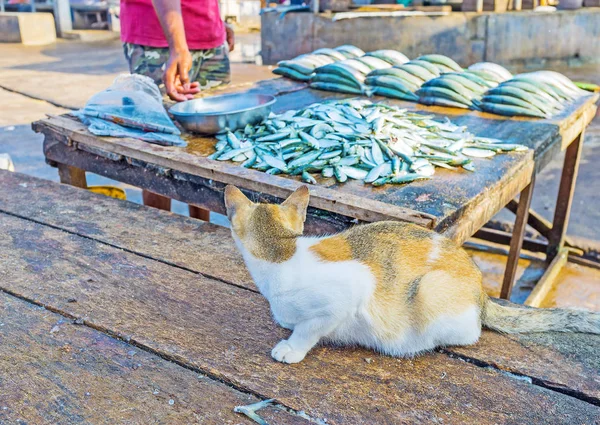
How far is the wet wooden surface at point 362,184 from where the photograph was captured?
2.67 metres

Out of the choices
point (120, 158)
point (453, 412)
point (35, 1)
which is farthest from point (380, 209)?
point (35, 1)

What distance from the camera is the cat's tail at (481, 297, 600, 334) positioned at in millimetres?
2021

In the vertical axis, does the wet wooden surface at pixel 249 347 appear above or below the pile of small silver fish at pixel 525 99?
below

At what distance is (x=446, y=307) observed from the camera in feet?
6.19

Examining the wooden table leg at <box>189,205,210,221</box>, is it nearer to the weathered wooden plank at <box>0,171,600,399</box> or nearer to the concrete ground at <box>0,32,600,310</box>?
the weathered wooden plank at <box>0,171,600,399</box>

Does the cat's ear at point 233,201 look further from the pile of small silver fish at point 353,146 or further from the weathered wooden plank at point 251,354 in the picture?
the pile of small silver fish at point 353,146

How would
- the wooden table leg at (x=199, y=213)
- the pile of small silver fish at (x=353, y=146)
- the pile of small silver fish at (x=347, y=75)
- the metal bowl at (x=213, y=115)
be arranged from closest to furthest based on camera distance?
the pile of small silver fish at (x=353, y=146) → the metal bowl at (x=213, y=115) → the wooden table leg at (x=199, y=213) → the pile of small silver fish at (x=347, y=75)

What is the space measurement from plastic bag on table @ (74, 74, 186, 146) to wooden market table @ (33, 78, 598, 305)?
9 cm

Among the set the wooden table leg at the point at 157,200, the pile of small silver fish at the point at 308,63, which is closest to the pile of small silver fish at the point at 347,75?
the pile of small silver fish at the point at 308,63

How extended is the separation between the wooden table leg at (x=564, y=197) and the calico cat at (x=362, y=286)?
402 cm

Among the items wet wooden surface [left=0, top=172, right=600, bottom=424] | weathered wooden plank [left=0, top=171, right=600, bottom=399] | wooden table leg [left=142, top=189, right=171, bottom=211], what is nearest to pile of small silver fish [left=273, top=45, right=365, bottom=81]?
wooden table leg [left=142, top=189, right=171, bottom=211]

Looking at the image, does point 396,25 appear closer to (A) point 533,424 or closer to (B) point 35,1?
(A) point 533,424

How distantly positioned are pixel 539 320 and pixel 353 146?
5.25 ft

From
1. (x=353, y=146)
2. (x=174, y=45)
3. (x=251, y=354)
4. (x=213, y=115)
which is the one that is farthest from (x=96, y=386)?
(x=174, y=45)
